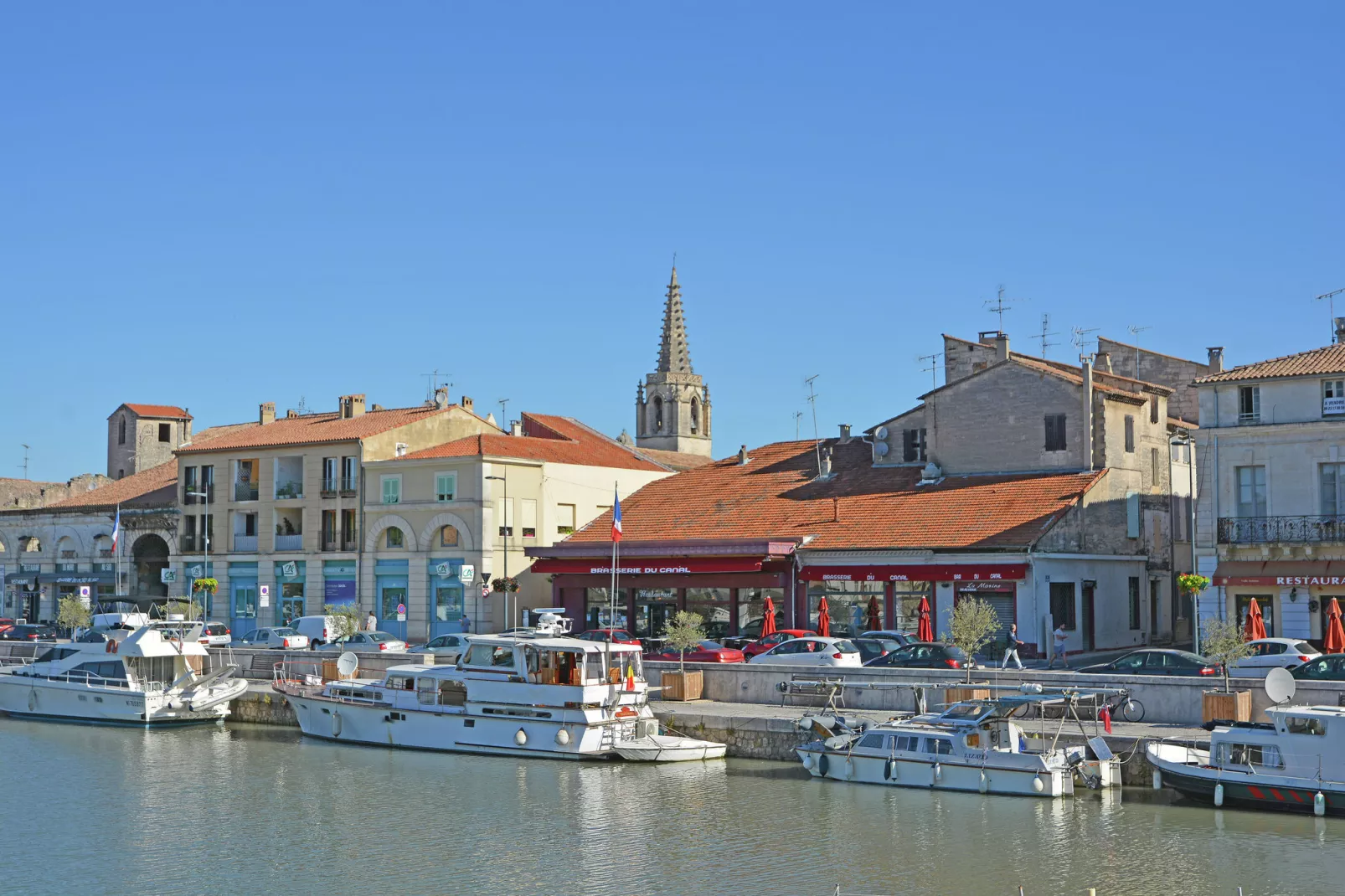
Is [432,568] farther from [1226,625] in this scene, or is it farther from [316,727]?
[1226,625]

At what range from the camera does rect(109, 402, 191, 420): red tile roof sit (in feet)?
289

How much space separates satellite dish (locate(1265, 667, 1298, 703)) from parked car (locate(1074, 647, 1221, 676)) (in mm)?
3337

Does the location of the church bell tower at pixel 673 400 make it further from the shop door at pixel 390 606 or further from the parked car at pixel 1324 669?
the parked car at pixel 1324 669

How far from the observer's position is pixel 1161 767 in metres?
30.6

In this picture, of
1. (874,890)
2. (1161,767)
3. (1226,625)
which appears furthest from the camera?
(1226,625)

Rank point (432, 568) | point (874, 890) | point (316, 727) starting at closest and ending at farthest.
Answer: point (874, 890)
point (316, 727)
point (432, 568)

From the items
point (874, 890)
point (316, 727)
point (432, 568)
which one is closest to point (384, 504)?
point (432, 568)

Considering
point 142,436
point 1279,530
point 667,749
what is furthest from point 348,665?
point 142,436

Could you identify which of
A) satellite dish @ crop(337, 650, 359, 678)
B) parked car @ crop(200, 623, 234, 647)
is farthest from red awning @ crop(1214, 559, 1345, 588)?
parked car @ crop(200, 623, 234, 647)

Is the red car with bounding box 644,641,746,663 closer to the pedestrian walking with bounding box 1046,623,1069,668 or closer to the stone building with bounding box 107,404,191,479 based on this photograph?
the pedestrian walking with bounding box 1046,623,1069,668

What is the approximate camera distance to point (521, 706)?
37625 mm

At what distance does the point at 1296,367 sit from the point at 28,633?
44.7m

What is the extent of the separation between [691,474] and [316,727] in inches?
1023

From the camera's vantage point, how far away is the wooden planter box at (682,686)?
131 ft
